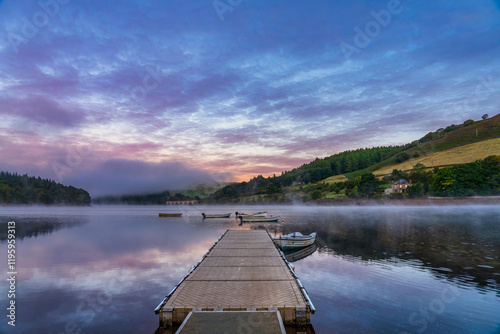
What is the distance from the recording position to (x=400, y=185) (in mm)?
170000

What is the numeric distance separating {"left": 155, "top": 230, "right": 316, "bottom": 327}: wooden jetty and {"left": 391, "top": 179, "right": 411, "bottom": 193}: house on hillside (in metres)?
168

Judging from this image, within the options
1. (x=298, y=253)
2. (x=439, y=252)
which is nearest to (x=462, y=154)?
(x=439, y=252)

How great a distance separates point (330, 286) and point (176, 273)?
48.1 ft

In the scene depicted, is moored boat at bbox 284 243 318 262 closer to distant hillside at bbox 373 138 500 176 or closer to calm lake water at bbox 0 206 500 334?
calm lake water at bbox 0 206 500 334

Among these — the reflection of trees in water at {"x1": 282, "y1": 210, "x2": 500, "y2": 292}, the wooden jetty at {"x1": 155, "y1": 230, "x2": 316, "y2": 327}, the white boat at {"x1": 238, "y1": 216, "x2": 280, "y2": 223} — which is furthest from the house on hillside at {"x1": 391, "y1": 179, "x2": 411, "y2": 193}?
the wooden jetty at {"x1": 155, "y1": 230, "x2": 316, "y2": 327}

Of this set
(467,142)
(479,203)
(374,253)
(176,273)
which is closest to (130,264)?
(176,273)

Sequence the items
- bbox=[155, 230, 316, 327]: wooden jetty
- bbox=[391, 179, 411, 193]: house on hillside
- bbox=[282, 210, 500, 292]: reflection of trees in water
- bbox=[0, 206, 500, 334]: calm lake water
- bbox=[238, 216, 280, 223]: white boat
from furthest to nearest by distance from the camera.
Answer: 1. bbox=[391, 179, 411, 193]: house on hillside
2. bbox=[238, 216, 280, 223]: white boat
3. bbox=[282, 210, 500, 292]: reflection of trees in water
4. bbox=[0, 206, 500, 334]: calm lake water
5. bbox=[155, 230, 316, 327]: wooden jetty

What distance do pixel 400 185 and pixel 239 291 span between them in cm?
17888

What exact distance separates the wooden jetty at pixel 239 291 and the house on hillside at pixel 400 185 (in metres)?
168

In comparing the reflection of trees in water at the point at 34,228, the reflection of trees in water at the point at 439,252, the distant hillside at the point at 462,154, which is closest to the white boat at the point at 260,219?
the reflection of trees in water at the point at 439,252

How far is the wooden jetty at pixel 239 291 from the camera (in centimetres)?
1361

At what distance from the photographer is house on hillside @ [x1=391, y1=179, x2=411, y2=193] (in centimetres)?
16800

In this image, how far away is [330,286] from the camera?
74.6 ft

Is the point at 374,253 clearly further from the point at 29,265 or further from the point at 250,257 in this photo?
the point at 29,265
